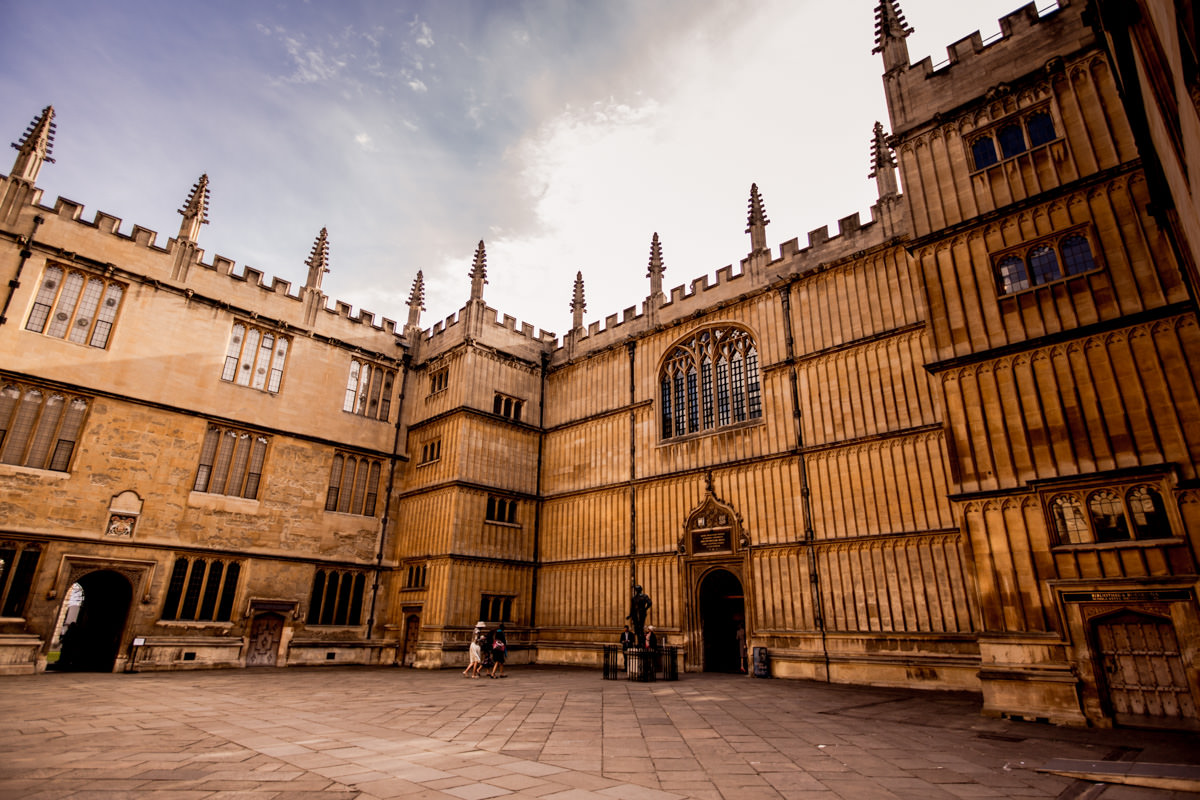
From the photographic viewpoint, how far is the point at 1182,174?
649cm

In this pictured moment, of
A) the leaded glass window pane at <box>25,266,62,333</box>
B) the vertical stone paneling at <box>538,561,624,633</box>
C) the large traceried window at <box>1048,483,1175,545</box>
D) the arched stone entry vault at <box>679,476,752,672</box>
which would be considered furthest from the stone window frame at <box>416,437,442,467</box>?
the large traceried window at <box>1048,483,1175,545</box>

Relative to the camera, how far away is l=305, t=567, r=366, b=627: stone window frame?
22.2 meters

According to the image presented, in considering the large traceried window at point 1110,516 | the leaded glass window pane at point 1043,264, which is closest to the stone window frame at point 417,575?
the large traceried window at point 1110,516

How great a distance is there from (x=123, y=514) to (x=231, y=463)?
11.0 ft

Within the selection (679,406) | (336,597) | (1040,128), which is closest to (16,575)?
(336,597)

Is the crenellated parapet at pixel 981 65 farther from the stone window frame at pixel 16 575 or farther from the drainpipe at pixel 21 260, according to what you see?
the stone window frame at pixel 16 575

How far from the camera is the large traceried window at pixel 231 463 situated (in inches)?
811

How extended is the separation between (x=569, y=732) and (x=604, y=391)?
16.9 m

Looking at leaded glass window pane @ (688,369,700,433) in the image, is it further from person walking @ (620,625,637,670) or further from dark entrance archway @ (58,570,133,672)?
dark entrance archway @ (58,570,133,672)

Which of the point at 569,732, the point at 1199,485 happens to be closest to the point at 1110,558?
the point at 1199,485

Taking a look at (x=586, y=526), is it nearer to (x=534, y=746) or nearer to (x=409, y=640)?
(x=409, y=640)

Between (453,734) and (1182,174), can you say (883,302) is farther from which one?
(453,734)

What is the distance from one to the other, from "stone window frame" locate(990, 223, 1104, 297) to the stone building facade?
60 millimetres

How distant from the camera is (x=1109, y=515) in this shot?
9.70 meters
